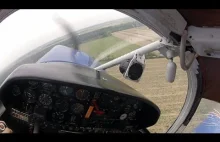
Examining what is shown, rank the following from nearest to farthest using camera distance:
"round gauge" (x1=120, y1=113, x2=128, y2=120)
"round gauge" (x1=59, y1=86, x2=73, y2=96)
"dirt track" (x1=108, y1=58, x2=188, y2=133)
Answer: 1. "dirt track" (x1=108, y1=58, x2=188, y2=133)
2. "round gauge" (x1=59, y1=86, x2=73, y2=96)
3. "round gauge" (x1=120, y1=113, x2=128, y2=120)

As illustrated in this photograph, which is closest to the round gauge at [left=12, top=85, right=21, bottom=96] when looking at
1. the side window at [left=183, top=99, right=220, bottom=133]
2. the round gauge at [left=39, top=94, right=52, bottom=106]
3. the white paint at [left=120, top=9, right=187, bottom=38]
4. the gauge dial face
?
the round gauge at [left=39, top=94, right=52, bottom=106]

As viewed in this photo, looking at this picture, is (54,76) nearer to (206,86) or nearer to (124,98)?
(124,98)

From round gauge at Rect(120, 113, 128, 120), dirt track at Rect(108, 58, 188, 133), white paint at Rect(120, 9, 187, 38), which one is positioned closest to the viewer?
white paint at Rect(120, 9, 187, 38)

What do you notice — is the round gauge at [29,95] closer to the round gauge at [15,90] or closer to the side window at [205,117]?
the round gauge at [15,90]

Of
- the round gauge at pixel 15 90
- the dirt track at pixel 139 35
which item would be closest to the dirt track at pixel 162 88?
the dirt track at pixel 139 35

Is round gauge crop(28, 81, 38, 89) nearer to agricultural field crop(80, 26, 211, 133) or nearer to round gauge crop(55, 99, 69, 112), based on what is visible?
round gauge crop(55, 99, 69, 112)

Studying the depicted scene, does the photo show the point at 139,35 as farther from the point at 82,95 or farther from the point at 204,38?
the point at 82,95
